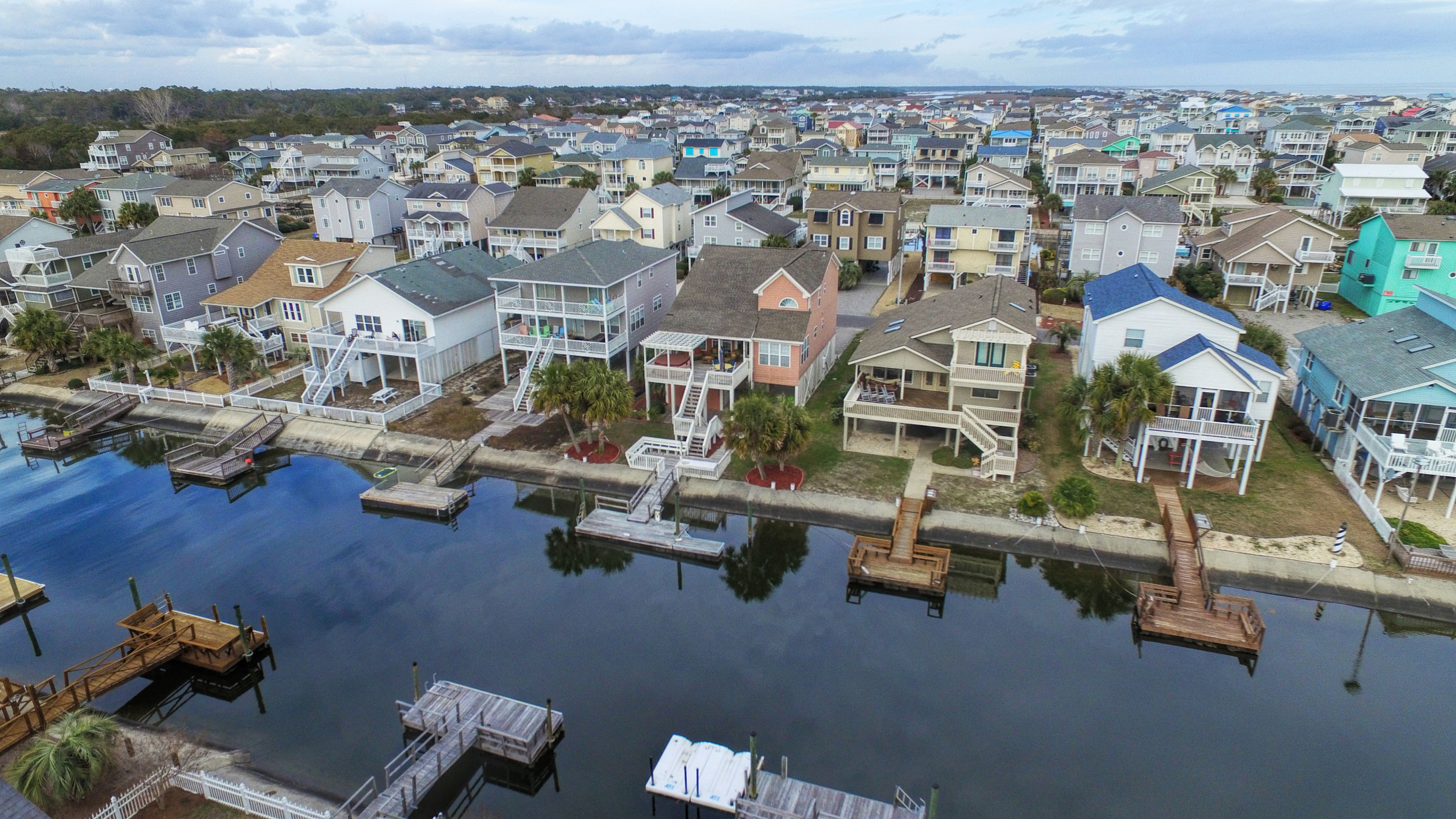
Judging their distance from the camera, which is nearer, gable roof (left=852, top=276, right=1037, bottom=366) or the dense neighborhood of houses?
the dense neighborhood of houses

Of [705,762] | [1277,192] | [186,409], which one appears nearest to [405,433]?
[186,409]

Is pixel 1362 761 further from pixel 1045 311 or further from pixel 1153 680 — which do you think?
pixel 1045 311

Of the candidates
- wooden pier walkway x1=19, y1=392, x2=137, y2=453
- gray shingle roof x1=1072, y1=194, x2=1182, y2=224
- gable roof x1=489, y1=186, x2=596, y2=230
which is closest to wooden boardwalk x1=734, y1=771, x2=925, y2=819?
wooden pier walkway x1=19, y1=392, x2=137, y2=453

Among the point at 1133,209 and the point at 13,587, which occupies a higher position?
the point at 1133,209

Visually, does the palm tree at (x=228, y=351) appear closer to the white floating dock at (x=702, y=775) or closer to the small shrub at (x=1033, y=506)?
the white floating dock at (x=702, y=775)

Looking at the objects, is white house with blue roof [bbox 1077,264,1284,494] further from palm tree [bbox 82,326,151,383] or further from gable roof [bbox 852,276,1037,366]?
palm tree [bbox 82,326,151,383]

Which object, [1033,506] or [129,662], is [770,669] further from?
[129,662]

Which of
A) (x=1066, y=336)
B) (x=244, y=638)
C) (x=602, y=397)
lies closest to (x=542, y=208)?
(x=602, y=397)
